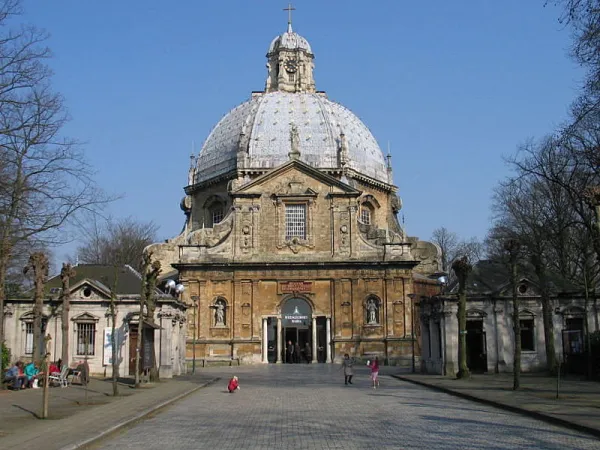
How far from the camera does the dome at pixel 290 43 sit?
3489 inches

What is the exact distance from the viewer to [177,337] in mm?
44406

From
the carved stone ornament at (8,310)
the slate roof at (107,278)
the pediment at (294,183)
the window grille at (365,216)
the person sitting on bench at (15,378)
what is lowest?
the person sitting on bench at (15,378)

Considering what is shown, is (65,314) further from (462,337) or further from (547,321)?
(547,321)

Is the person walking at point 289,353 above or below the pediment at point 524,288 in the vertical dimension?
below

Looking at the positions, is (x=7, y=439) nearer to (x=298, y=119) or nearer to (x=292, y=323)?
(x=292, y=323)

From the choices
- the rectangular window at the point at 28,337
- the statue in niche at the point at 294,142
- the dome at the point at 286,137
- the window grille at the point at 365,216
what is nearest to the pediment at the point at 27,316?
the rectangular window at the point at 28,337

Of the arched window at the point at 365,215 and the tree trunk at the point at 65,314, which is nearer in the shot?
the tree trunk at the point at 65,314

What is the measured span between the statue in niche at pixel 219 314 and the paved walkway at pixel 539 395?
24580 millimetres

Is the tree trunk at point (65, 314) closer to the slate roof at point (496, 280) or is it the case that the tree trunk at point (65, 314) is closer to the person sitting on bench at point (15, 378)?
the person sitting on bench at point (15, 378)

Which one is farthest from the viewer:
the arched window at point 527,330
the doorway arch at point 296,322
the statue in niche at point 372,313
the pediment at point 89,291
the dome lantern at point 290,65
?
the dome lantern at point 290,65

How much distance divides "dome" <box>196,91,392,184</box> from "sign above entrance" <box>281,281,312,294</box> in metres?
15.3

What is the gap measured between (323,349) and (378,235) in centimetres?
1146

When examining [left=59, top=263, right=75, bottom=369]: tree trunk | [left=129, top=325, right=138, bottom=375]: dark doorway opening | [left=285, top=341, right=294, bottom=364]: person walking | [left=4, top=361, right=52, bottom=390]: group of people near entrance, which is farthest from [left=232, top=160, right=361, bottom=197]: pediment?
[left=4, top=361, right=52, bottom=390]: group of people near entrance

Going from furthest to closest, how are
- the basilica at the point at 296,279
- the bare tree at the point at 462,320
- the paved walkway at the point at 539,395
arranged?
the basilica at the point at 296,279
the bare tree at the point at 462,320
the paved walkway at the point at 539,395
